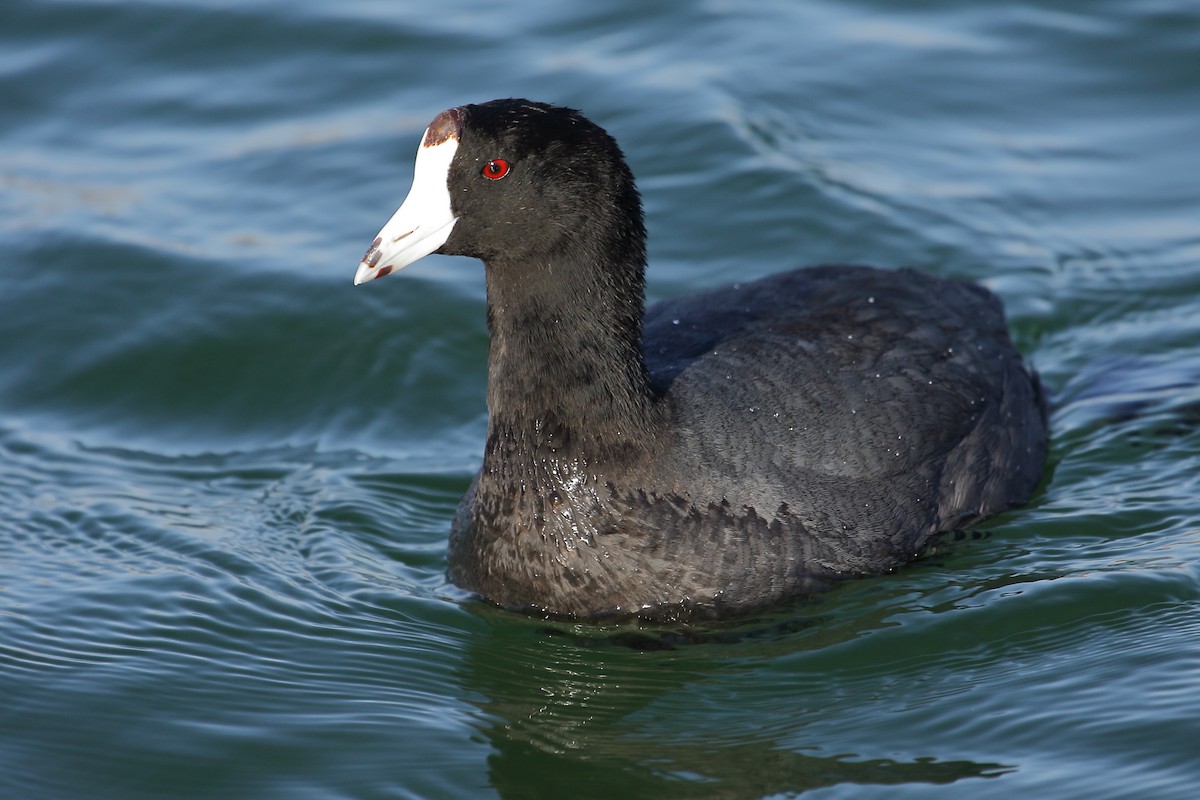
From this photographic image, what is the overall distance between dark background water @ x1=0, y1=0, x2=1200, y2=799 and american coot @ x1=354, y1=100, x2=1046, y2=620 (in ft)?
0.59

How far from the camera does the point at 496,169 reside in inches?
202

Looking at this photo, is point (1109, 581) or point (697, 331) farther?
point (697, 331)

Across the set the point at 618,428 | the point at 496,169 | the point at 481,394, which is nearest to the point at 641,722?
the point at 618,428

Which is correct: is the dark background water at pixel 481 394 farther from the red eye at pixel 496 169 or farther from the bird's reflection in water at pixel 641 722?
the red eye at pixel 496 169

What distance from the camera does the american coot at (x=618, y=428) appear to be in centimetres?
516

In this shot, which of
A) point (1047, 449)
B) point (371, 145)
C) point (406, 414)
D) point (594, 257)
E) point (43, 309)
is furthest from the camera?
point (371, 145)

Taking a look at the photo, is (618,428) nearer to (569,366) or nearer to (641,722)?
(569,366)

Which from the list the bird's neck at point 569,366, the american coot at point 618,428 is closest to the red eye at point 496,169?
the american coot at point 618,428

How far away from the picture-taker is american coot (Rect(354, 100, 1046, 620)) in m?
5.16

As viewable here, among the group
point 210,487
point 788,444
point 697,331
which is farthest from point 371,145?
point 788,444

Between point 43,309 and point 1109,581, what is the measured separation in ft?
16.3

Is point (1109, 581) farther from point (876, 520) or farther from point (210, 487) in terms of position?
point (210, 487)

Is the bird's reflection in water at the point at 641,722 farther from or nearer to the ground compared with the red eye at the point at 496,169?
nearer to the ground

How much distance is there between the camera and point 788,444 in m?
5.42
